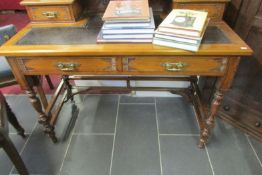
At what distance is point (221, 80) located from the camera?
1.00m

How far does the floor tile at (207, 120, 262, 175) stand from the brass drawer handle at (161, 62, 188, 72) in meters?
0.74

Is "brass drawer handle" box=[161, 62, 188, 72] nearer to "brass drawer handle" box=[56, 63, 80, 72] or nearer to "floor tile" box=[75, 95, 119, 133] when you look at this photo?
"brass drawer handle" box=[56, 63, 80, 72]

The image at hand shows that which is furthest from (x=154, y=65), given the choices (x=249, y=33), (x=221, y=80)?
(x=249, y=33)

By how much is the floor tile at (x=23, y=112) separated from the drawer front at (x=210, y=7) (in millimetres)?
1403

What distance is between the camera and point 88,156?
53.4 inches

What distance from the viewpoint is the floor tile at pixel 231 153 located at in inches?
49.5

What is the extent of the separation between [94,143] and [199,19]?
1074mm

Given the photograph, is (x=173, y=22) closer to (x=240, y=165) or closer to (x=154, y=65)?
(x=154, y=65)

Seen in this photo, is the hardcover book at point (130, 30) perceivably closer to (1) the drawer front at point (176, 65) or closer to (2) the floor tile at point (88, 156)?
(1) the drawer front at point (176, 65)

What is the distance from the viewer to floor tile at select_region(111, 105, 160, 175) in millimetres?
1279

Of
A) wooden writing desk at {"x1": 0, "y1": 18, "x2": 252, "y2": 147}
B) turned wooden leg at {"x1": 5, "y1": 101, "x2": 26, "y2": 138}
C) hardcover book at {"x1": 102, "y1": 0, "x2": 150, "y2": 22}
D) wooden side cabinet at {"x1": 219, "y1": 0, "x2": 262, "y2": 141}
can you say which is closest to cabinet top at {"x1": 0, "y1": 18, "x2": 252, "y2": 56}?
wooden writing desk at {"x1": 0, "y1": 18, "x2": 252, "y2": 147}

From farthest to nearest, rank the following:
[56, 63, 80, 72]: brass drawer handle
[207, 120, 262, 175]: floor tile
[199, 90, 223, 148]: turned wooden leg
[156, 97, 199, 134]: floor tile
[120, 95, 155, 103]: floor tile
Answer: [120, 95, 155, 103]: floor tile → [156, 97, 199, 134]: floor tile → [207, 120, 262, 175]: floor tile → [199, 90, 223, 148]: turned wooden leg → [56, 63, 80, 72]: brass drawer handle

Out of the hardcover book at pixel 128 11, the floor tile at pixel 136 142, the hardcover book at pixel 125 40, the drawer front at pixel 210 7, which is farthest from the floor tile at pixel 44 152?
the drawer front at pixel 210 7

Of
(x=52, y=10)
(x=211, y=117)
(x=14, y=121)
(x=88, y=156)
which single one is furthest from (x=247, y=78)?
(x=14, y=121)
